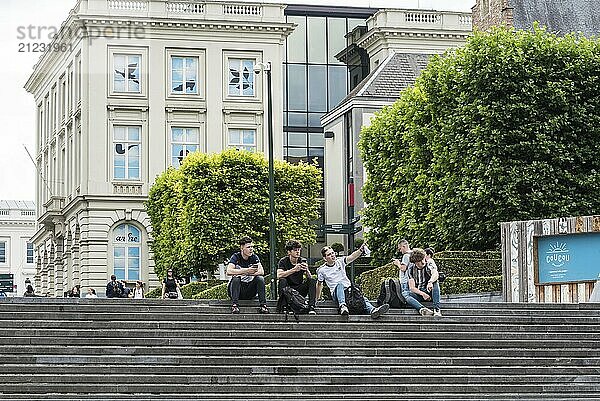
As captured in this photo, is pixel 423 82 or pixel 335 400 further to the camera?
pixel 423 82

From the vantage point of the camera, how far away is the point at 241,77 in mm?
78562

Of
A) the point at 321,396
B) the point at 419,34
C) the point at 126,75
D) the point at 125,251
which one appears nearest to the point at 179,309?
the point at 321,396

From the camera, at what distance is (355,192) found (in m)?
70.7

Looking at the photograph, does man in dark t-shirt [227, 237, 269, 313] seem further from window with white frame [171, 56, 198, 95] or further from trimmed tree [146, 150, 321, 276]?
window with white frame [171, 56, 198, 95]

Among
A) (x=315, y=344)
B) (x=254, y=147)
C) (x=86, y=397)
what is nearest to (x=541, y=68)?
(x=315, y=344)

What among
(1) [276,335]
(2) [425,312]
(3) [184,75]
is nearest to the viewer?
(1) [276,335]

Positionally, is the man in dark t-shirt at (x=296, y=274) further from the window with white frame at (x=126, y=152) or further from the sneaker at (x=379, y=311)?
the window with white frame at (x=126, y=152)

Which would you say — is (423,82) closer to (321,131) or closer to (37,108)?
(321,131)

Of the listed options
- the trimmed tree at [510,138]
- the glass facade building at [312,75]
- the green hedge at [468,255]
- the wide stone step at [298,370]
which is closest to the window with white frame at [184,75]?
the glass facade building at [312,75]

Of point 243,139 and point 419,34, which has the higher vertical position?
point 419,34

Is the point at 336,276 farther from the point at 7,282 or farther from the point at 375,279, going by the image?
the point at 7,282

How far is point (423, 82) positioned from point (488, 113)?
17.6 feet

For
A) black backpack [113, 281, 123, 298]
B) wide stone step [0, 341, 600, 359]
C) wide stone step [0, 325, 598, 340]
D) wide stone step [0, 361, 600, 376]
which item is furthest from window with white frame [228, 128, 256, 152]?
wide stone step [0, 361, 600, 376]

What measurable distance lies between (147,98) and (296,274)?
54046mm
